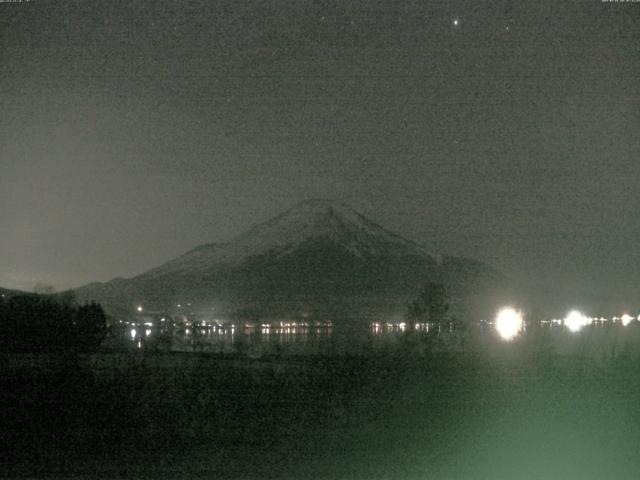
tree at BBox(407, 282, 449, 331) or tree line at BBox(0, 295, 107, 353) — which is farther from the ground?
tree at BBox(407, 282, 449, 331)

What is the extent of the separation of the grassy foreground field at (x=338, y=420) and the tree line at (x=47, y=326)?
1380 cm

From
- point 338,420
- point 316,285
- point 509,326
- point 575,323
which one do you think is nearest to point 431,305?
point 575,323

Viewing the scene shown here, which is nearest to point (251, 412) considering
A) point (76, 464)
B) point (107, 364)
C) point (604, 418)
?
point (76, 464)

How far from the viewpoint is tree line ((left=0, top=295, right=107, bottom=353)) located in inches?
1337

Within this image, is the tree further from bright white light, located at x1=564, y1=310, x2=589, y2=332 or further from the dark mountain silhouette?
the dark mountain silhouette

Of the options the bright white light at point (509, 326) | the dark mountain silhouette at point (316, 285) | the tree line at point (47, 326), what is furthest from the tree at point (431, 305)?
the dark mountain silhouette at point (316, 285)

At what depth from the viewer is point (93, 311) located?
40.3 m

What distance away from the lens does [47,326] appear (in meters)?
35.9

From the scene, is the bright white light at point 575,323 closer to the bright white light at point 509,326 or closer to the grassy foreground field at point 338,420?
the bright white light at point 509,326

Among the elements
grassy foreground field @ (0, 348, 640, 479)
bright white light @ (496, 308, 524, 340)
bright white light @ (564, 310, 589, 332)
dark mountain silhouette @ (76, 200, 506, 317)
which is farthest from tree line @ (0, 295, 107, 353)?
dark mountain silhouette @ (76, 200, 506, 317)

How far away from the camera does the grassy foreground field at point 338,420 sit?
1266 centimetres

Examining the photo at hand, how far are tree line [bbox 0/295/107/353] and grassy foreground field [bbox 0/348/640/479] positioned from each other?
543 inches

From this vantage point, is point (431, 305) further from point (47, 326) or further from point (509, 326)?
point (47, 326)

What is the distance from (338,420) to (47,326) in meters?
23.2
